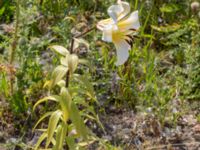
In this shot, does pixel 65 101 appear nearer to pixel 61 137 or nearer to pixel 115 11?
pixel 61 137

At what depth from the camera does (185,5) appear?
343cm

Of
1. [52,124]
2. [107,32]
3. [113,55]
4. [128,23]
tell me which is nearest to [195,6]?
[113,55]

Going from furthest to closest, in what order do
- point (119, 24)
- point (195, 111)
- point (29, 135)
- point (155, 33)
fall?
point (155, 33) < point (195, 111) < point (29, 135) < point (119, 24)

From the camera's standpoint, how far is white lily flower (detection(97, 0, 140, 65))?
1.87m

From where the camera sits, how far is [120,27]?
1941mm

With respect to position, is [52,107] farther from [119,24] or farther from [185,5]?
[185,5]

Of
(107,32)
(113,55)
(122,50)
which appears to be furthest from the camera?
(113,55)

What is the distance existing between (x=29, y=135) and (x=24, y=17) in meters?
0.66

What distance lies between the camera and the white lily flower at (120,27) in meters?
1.87

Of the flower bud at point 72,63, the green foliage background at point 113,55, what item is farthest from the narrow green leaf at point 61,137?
the green foliage background at point 113,55

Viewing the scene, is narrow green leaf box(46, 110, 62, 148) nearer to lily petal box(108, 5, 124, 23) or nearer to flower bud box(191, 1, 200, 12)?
lily petal box(108, 5, 124, 23)

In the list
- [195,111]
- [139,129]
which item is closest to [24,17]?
[139,129]

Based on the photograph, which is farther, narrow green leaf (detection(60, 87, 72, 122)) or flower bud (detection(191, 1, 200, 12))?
flower bud (detection(191, 1, 200, 12))

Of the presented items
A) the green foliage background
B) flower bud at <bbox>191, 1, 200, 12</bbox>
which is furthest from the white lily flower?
flower bud at <bbox>191, 1, 200, 12</bbox>
